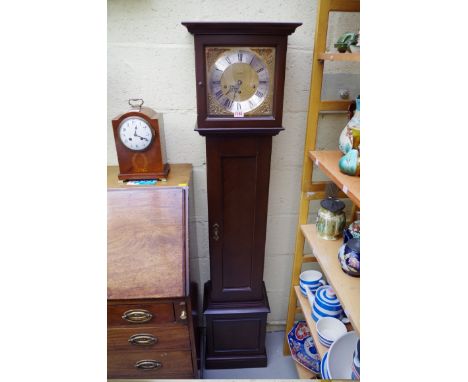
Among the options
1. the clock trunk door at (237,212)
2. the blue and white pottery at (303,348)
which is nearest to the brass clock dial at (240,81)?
the clock trunk door at (237,212)

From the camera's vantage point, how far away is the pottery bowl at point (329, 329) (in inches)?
47.3

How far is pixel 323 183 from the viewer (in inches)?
52.9

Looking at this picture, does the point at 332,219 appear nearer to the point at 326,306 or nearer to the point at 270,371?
the point at 326,306

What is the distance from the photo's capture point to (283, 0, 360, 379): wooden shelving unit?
92 centimetres

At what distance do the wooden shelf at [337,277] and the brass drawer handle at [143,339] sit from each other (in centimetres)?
69

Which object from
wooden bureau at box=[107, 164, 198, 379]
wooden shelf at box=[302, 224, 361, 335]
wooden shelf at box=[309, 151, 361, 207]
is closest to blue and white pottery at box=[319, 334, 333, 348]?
wooden shelf at box=[302, 224, 361, 335]

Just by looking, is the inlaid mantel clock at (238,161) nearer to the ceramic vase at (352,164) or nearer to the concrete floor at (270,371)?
the concrete floor at (270,371)
